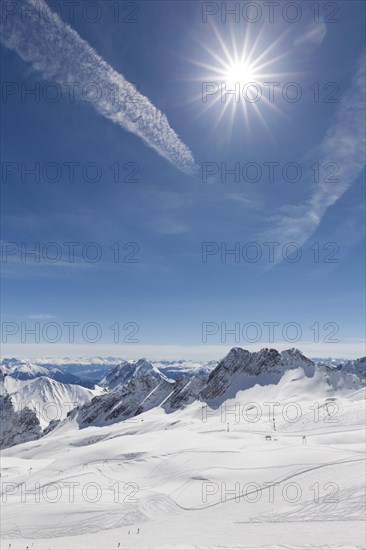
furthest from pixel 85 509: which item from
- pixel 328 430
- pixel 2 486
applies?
pixel 328 430

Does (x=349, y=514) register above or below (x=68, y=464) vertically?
above

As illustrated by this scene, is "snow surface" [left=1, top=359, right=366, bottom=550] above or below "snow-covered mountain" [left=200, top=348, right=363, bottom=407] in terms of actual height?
above

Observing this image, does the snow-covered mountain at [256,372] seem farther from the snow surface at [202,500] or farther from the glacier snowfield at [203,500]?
the glacier snowfield at [203,500]

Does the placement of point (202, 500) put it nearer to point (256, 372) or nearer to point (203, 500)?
point (203, 500)

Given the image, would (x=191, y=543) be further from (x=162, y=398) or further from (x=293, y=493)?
(x=162, y=398)

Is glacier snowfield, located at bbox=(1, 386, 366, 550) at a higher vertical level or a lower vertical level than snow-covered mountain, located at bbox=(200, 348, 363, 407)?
higher

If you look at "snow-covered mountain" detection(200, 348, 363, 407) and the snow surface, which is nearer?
the snow surface

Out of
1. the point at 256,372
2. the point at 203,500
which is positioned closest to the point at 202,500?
the point at 203,500

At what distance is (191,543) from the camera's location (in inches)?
997

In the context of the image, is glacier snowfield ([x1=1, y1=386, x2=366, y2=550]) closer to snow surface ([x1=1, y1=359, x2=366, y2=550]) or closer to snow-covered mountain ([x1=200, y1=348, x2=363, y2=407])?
snow surface ([x1=1, y1=359, x2=366, y2=550])

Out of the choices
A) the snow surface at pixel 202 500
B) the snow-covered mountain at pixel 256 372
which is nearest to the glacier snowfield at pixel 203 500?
the snow surface at pixel 202 500

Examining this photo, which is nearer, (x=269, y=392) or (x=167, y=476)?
(x=167, y=476)

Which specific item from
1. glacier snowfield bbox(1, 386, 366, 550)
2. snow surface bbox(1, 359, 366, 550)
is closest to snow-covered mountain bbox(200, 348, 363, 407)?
snow surface bbox(1, 359, 366, 550)

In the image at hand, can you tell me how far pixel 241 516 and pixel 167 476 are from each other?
51.6 ft
